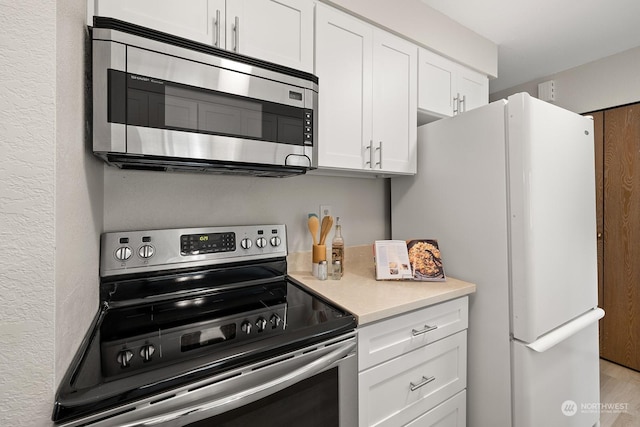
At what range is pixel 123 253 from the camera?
3.56 ft

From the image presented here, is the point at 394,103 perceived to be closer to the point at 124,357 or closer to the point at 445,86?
the point at 445,86

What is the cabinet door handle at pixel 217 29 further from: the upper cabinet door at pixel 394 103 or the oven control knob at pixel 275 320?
the oven control knob at pixel 275 320

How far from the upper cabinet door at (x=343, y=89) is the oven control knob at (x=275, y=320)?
2.23 feet

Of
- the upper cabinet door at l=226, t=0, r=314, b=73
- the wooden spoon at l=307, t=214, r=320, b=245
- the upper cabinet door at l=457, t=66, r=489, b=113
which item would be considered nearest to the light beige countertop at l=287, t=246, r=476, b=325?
the wooden spoon at l=307, t=214, r=320, b=245

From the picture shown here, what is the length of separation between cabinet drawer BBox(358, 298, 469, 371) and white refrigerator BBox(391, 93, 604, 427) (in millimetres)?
157

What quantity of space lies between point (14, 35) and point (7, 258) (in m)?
0.42

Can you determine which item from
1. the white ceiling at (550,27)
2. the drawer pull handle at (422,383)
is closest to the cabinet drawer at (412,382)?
the drawer pull handle at (422,383)

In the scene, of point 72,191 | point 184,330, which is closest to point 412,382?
point 184,330

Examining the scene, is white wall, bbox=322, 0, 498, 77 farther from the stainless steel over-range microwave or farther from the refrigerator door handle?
the refrigerator door handle

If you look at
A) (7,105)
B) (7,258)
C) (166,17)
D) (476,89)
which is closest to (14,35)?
(7,105)

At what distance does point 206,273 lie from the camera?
1.24m

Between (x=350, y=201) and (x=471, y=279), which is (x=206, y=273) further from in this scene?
(x=471, y=279)

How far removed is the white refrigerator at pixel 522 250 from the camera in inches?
46.2

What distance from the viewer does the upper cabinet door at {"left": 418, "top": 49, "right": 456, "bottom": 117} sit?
1645 millimetres
